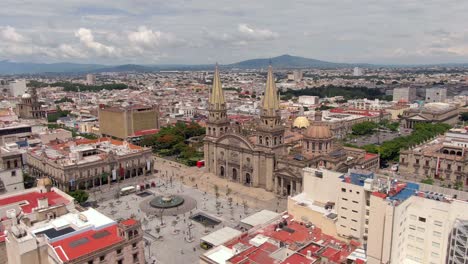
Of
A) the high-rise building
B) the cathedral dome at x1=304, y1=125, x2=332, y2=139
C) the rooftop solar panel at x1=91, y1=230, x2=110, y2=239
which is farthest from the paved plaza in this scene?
the high-rise building

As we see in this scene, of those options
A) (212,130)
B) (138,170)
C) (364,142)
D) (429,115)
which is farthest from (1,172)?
(429,115)

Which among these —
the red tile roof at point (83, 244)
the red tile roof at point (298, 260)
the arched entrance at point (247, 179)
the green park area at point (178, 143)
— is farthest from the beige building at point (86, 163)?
the red tile roof at point (298, 260)

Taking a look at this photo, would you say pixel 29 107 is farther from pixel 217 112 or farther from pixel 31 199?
pixel 31 199

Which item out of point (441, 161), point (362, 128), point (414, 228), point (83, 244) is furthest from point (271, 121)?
Answer: point (362, 128)

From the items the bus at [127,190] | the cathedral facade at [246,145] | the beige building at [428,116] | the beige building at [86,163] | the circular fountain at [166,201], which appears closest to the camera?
the circular fountain at [166,201]

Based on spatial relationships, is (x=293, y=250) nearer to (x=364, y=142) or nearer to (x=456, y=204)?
(x=456, y=204)

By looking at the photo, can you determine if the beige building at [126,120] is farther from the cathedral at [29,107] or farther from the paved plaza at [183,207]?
the cathedral at [29,107]

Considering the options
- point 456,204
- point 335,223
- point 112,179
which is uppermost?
point 456,204
